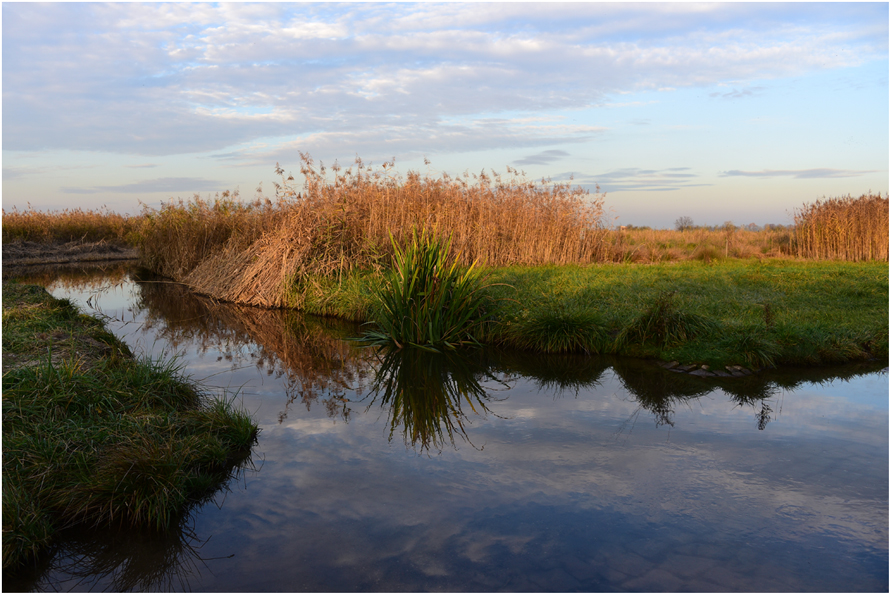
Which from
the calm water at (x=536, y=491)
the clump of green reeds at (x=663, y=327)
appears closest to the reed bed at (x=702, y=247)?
the clump of green reeds at (x=663, y=327)

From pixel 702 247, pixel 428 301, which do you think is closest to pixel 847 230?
pixel 702 247

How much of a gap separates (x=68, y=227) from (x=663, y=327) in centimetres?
2682

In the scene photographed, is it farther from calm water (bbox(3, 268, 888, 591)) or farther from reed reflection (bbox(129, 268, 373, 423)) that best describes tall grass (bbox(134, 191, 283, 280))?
calm water (bbox(3, 268, 888, 591))

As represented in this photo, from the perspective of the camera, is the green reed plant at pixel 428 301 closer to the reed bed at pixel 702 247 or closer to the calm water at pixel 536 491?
the calm water at pixel 536 491

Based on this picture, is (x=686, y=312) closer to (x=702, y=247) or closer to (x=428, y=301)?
(x=428, y=301)

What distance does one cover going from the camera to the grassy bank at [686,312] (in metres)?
7.11

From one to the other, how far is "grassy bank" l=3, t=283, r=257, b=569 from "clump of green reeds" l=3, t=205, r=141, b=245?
22936 millimetres

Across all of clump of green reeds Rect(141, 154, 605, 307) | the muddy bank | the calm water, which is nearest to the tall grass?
clump of green reeds Rect(141, 154, 605, 307)

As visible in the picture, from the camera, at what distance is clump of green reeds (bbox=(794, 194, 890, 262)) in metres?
16.4

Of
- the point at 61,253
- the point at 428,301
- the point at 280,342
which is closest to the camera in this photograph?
the point at 428,301

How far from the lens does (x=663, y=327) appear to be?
24.7 ft

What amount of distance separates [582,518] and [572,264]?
37.7 ft

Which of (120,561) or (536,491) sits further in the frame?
(536,491)

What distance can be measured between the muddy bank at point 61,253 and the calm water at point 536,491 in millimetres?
20790
